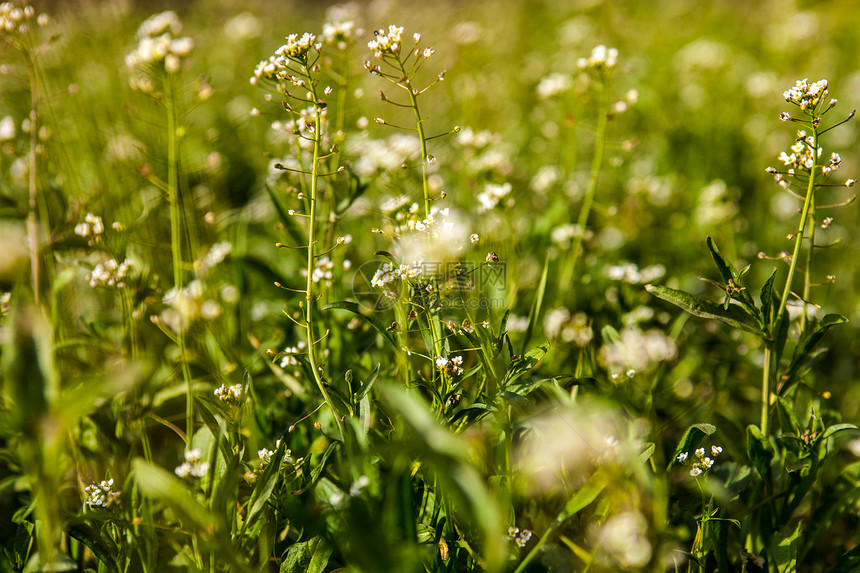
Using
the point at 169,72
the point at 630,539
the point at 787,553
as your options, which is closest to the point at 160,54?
the point at 169,72

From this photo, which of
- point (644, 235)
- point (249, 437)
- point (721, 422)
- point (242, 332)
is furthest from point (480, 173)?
point (249, 437)

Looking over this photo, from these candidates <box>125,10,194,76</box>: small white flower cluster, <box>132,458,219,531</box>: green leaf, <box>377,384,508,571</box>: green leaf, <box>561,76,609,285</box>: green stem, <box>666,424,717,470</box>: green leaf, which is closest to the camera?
<box>377,384,508,571</box>: green leaf

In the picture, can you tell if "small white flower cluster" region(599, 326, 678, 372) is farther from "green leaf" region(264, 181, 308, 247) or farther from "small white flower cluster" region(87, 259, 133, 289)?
"small white flower cluster" region(87, 259, 133, 289)

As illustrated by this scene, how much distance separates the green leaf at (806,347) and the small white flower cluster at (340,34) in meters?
1.45

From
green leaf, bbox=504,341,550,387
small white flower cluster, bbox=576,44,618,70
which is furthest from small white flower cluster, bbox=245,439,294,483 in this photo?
small white flower cluster, bbox=576,44,618,70

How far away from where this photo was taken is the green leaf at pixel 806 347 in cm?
127

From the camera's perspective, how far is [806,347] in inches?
52.2

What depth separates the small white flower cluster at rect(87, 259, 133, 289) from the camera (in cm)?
156

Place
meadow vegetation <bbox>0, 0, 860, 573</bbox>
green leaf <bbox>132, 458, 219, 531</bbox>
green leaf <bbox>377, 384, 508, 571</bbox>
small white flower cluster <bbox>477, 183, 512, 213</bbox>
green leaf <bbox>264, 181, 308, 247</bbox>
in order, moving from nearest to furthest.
Answer: 1. green leaf <bbox>377, 384, 508, 571</bbox>
2. green leaf <bbox>132, 458, 219, 531</bbox>
3. meadow vegetation <bbox>0, 0, 860, 573</bbox>
4. green leaf <bbox>264, 181, 308, 247</bbox>
5. small white flower cluster <bbox>477, 183, 512, 213</bbox>

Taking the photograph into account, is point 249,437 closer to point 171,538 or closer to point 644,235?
point 171,538

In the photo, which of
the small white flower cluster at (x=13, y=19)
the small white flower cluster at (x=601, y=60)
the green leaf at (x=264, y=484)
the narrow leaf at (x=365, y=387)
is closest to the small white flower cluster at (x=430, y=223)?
the narrow leaf at (x=365, y=387)

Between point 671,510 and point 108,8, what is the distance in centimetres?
413

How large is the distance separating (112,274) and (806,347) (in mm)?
1758

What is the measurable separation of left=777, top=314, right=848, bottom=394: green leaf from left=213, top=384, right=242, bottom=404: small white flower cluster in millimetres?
1294
